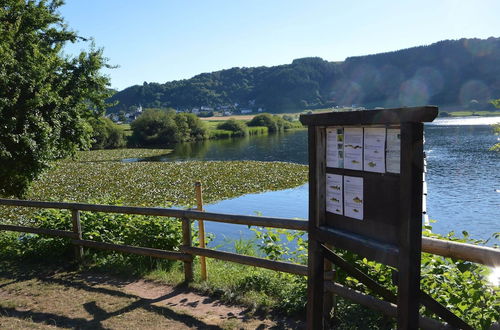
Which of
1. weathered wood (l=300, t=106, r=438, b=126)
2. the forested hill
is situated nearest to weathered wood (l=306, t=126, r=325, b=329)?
weathered wood (l=300, t=106, r=438, b=126)

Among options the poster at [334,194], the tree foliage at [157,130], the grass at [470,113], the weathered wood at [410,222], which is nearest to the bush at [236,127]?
the tree foliage at [157,130]

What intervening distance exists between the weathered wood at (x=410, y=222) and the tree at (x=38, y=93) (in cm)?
911

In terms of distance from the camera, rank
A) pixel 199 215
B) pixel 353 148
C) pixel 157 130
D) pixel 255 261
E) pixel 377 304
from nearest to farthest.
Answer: pixel 353 148, pixel 377 304, pixel 255 261, pixel 199 215, pixel 157 130

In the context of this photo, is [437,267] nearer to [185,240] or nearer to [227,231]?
[185,240]

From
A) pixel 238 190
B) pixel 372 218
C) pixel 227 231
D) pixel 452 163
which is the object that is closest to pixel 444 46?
pixel 452 163

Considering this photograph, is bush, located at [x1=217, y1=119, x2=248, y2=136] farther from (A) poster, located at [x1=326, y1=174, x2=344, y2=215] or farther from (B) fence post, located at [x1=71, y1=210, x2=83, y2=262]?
(A) poster, located at [x1=326, y1=174, x2=344, y2=215]

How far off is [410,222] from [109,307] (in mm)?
4060

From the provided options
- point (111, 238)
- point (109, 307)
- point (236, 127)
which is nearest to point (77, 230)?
point (111, 238)

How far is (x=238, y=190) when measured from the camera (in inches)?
883

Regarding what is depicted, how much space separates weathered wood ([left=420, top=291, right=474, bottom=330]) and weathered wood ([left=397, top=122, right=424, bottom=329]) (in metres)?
0.16

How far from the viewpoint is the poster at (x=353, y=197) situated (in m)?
2.84

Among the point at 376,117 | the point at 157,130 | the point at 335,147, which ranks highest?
the point at 376,117

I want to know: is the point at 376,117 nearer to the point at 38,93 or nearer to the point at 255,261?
the point at 255,261

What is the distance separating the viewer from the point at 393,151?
101 inches
